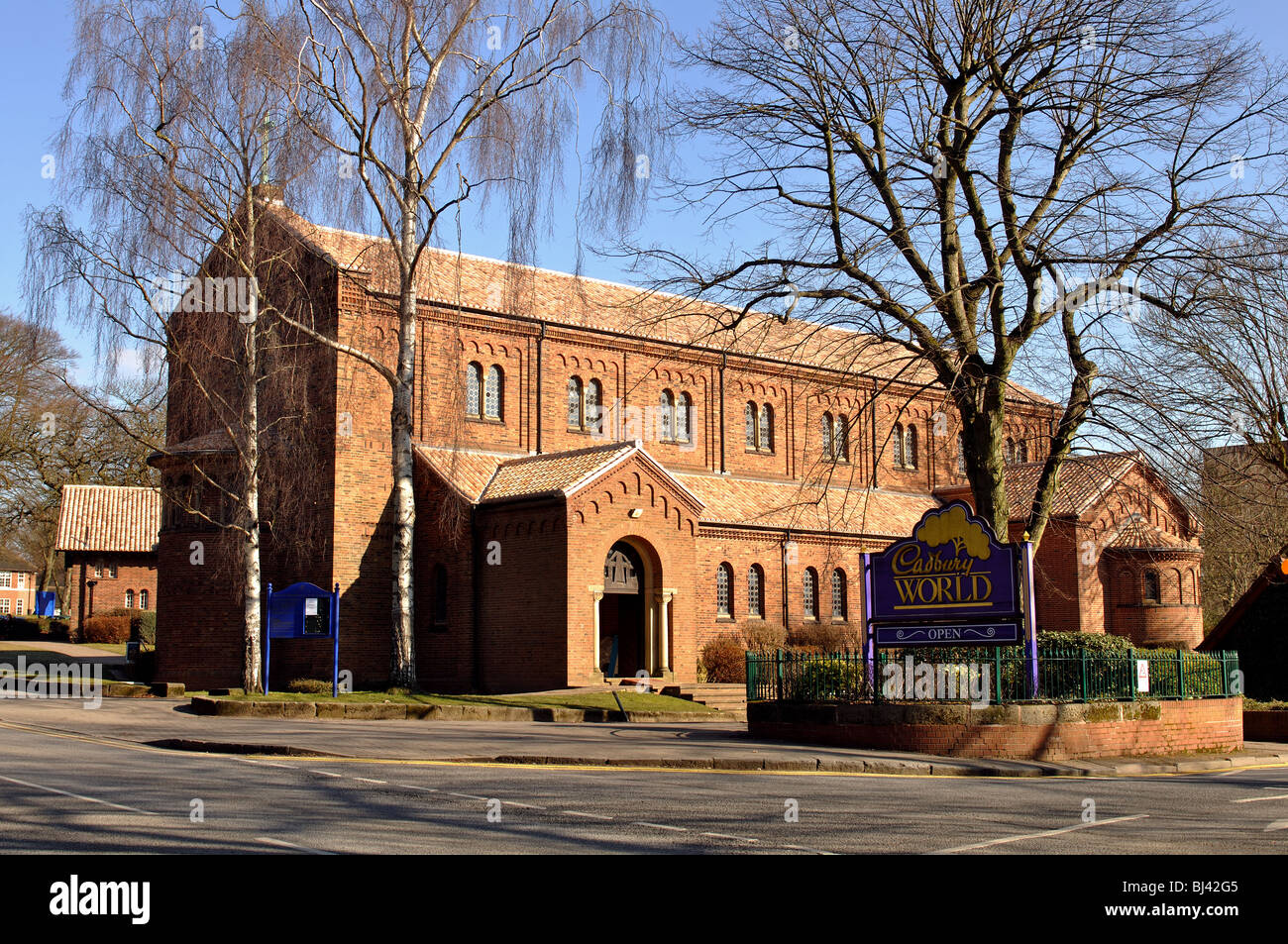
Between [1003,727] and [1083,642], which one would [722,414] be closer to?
[1083,642]

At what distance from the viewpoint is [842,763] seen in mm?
16734

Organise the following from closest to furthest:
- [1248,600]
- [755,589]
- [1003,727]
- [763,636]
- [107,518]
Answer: [1003,727] < [1248,600] < [763,636] < [755,589] < [107,518]

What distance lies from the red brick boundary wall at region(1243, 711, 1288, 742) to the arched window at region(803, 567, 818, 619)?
1492 centimetres

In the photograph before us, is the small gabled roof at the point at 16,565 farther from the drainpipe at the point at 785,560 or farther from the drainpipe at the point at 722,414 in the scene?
the drainpipe at the point at 785,560

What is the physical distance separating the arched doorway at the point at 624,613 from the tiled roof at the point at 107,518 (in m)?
26.9

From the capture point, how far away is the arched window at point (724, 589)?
3594cm

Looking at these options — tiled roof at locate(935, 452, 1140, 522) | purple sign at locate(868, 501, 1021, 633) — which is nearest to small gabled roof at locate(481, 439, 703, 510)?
purple sign at locate(868, 501, 1021, 633)

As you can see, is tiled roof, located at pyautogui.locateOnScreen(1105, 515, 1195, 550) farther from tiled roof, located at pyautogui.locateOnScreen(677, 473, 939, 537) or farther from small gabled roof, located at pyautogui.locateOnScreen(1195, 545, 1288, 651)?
small gabled roof, located at pyautogui.locateOnScreen(1195, 545, 1288, 651)

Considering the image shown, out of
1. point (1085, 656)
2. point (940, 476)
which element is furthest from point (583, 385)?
point (1085, 656)

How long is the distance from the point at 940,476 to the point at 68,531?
3798 cm

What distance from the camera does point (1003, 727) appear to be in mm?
18391

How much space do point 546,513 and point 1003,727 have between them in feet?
48.1

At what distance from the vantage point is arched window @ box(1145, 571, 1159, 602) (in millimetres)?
40688

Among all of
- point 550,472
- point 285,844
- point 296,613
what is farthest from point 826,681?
point 285,844
